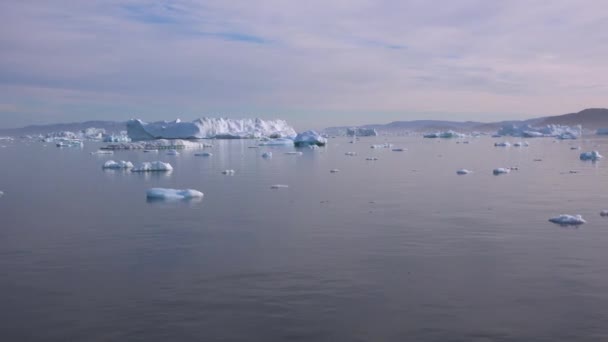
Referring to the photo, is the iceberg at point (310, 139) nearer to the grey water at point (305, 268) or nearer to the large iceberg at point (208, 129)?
the large iceberg at point (208, 129)

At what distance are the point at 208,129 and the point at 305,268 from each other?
7323cm

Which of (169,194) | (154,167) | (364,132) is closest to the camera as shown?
(169,194)

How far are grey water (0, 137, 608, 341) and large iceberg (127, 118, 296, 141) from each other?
53.6 m

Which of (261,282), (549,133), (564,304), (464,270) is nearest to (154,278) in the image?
(261,282)

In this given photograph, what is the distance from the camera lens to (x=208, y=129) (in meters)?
80.6

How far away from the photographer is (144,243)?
436 inches

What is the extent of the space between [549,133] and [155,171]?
75883 millimetres

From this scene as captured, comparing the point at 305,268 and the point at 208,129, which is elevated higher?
the point at 208,129

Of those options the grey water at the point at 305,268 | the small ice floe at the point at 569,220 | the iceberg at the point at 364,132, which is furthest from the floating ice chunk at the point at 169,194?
the iceberg at the point at 364,132

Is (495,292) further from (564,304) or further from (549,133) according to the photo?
(549,133)

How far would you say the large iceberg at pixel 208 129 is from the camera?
70581 millimetres

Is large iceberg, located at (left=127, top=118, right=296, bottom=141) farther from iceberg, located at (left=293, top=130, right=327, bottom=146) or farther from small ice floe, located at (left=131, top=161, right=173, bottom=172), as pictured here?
small ice floe, located at (left=131, top=161, right=173, bottom=172)

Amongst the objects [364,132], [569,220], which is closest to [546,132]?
[364,132]

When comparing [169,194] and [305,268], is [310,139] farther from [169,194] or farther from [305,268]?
[305,268]
